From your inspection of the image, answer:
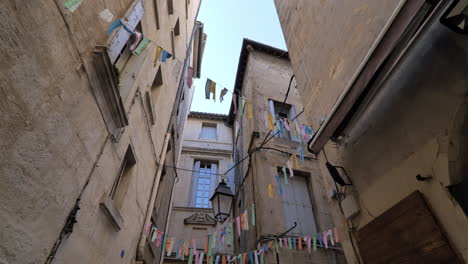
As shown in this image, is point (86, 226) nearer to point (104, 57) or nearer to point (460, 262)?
point (104, 57)

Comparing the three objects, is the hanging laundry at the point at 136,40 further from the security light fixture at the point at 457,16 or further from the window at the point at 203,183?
the window at the point at 203,183

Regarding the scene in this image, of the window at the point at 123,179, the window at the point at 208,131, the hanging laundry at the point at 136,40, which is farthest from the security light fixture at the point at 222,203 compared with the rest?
the window at the point at 208,131

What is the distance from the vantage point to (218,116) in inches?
626

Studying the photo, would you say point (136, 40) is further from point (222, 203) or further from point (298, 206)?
point (298, 206)

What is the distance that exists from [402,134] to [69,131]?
3.64 meters

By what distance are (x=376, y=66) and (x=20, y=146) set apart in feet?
10.9

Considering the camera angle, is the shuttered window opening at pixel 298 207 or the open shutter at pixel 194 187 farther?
the open shutter at pixel 194 187

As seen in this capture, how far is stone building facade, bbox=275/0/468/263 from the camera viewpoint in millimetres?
2232

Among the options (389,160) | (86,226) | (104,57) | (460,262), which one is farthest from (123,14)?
(460,262)

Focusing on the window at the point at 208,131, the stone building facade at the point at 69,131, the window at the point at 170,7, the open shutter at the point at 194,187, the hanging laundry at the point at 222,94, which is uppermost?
the window at the point at 208,131

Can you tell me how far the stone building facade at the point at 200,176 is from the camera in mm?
10484

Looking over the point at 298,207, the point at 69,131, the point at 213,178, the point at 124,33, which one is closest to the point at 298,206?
the point at 298,207

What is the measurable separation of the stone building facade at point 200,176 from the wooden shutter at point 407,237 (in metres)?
5.97

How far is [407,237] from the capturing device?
2541 mm
